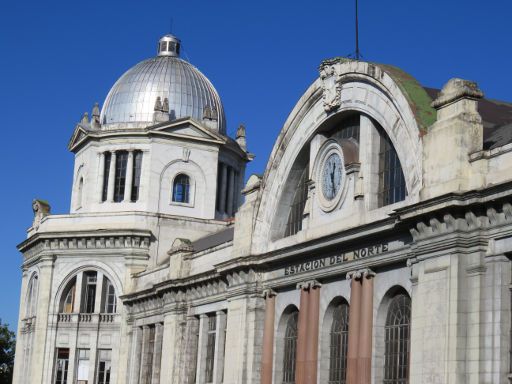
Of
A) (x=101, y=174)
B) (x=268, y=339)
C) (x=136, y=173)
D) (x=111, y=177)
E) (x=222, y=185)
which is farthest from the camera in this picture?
(x=222, y=185)

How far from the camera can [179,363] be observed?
1975 inches

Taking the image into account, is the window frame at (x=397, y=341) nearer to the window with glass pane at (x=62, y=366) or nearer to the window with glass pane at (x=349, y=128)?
the window with glass pane at (x=349, y=128)

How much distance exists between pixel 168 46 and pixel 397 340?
40083 mm

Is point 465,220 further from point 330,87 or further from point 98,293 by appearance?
point 98,293

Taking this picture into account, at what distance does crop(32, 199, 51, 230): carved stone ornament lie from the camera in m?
65.6

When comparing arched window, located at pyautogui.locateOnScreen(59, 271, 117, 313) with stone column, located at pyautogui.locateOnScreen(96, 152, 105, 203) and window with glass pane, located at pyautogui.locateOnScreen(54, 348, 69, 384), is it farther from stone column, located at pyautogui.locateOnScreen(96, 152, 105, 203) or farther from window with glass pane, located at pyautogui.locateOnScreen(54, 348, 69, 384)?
stone column, located at pyautogui.locateOnScreen(96, 152, 105, 203)

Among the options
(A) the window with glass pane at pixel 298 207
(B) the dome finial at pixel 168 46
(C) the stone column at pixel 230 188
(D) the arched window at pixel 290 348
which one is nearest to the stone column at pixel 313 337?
(D) the arched window at pixel 290 348

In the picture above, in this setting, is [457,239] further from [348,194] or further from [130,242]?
[130,242]

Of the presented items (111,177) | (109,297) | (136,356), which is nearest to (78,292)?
(109,297)

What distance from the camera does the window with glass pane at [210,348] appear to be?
156ft

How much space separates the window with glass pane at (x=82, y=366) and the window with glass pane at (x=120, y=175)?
9299 millimetres

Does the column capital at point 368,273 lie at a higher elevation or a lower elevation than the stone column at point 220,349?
higher

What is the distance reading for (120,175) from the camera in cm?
6297

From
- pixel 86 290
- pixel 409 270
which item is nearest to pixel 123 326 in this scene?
pixel 86 290
